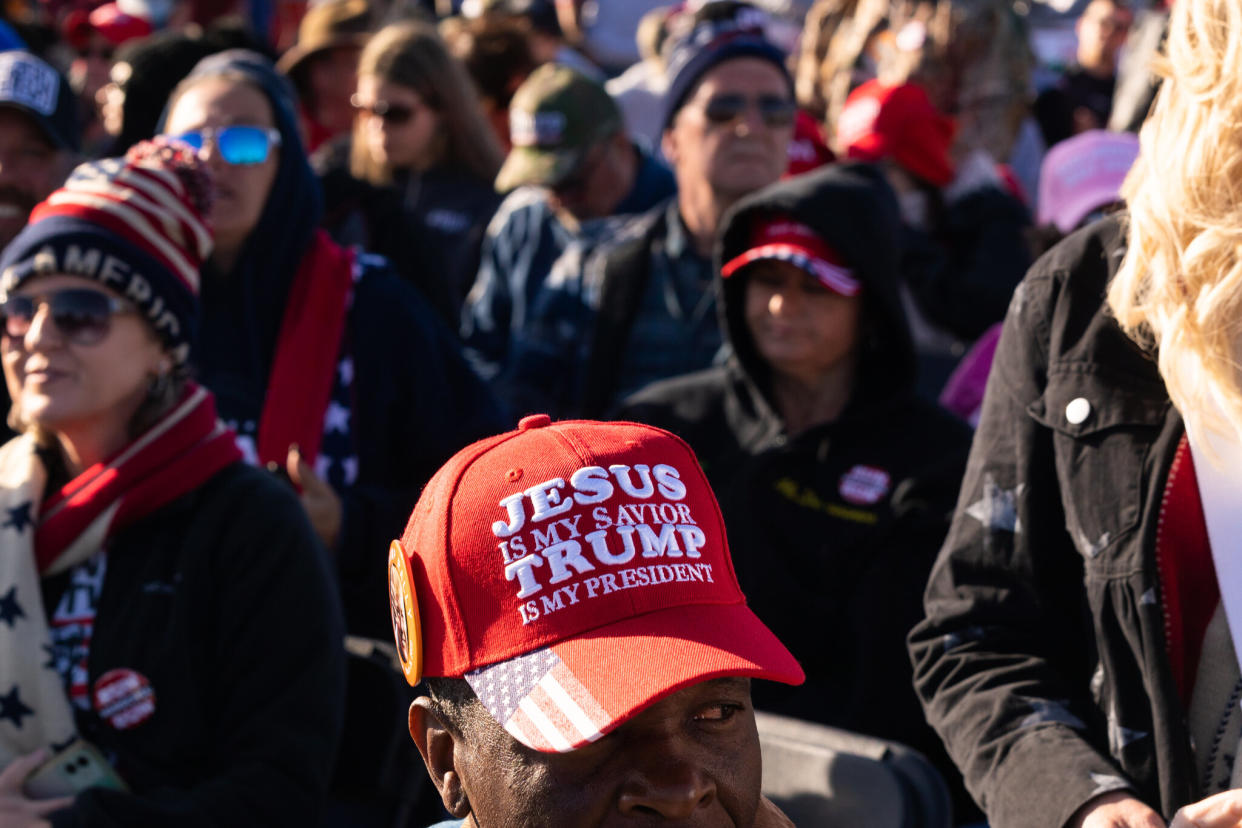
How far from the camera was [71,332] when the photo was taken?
10.0 feet

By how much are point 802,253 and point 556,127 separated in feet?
7.03

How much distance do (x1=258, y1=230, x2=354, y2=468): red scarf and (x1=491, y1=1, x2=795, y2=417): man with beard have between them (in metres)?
0.76

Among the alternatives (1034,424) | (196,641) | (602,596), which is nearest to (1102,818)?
(1034,424)

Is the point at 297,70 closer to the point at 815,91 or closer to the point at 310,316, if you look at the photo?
the point at 815,91

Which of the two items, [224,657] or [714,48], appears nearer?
[224,657]

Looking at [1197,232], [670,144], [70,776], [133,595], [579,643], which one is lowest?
[70,776]

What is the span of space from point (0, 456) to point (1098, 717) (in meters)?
2.19

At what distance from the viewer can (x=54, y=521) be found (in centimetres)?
293

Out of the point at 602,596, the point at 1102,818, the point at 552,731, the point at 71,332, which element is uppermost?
the point at 71,332

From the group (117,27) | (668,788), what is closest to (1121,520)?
(668,788)

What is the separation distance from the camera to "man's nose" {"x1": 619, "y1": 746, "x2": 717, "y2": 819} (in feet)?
5.30

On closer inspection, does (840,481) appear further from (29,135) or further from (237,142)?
(29,135)

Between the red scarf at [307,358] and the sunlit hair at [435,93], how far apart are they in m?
1.41

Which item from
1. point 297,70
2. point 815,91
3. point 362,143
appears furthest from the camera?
point 815,91
